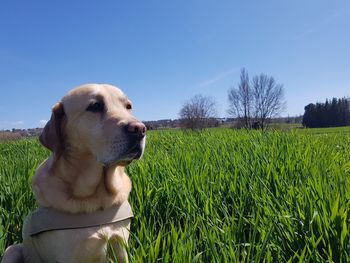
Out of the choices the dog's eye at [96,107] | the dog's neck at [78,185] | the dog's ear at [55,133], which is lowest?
the dog's neck at [78,185]

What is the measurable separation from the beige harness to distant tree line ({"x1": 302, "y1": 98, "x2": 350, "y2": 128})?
7628 cm

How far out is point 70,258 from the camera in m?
1.99

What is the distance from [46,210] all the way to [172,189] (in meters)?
1.19

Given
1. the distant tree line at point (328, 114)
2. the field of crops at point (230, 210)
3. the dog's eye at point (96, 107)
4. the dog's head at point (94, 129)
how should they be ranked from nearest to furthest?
the field of crops at point (230, 210) → the dog's head at point (94, 129) → the dog's eye at point (96, 107) → the distant tree line at point (328, 114)

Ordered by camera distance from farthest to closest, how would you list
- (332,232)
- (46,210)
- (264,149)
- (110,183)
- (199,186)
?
(264,149), (199,186), (110,183), (46,210), (332,232)

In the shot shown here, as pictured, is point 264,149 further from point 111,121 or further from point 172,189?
point 111,121

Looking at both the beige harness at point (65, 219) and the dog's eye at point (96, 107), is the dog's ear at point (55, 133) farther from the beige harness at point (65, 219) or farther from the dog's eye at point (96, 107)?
the beige harness at point (65, 219)

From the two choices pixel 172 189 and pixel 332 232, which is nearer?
pixel 332 232

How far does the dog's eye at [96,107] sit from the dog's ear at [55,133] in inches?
8.4

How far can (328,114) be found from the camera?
242ft

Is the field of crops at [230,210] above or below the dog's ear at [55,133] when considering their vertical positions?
below

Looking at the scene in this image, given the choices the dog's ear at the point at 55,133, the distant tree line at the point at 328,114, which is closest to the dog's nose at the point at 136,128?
the dog's ear at the point at 55,133

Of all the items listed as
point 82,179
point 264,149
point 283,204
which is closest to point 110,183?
point 82,179

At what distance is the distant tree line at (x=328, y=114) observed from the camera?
241ft
